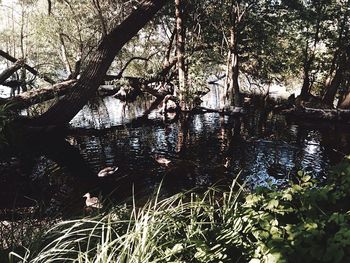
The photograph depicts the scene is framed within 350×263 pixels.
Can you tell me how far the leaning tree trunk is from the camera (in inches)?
445

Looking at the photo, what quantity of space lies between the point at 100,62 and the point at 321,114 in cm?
1222

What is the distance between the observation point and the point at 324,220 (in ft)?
6.60

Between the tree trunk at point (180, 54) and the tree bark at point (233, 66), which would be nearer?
the tree trunk at point (180, 54)

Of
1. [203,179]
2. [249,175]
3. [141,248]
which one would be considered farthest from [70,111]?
[141,248]

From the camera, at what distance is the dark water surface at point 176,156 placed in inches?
328

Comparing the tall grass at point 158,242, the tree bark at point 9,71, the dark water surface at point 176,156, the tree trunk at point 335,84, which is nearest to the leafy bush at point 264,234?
the tall grass at point 158,242

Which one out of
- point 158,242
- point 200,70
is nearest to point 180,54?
point 200,70

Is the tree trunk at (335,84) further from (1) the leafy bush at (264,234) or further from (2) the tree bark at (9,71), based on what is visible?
(1) the leafy bush at (264,234)

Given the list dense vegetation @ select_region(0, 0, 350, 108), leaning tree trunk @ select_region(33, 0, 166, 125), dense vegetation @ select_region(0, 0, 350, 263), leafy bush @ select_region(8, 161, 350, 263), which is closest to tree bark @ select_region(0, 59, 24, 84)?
dense vegetation @ select_region(0, 0, 350, 263)

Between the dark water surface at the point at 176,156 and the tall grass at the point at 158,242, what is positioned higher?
the tall grass at the point at 158,242

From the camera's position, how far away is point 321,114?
1736 centimetres

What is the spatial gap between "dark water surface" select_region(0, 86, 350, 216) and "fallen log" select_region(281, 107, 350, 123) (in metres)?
0.81

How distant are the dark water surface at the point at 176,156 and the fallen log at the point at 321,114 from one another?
2.65 ft

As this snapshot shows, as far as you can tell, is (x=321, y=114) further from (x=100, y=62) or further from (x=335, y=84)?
(x=100, y=62)
